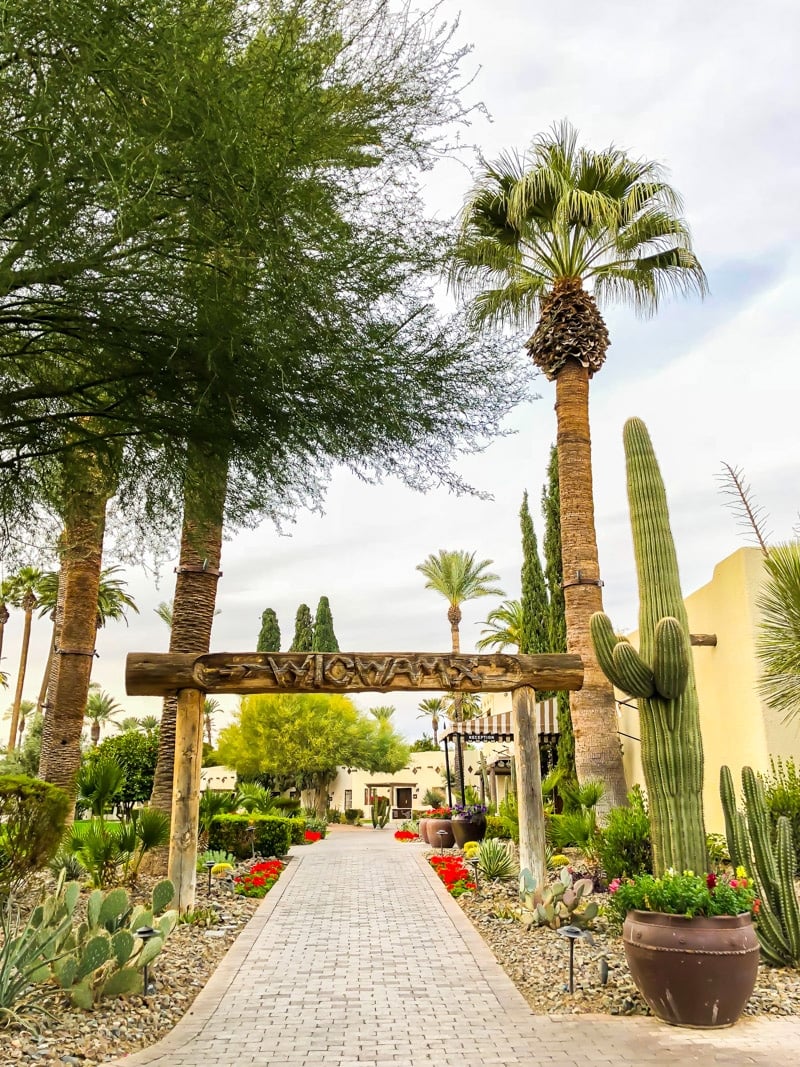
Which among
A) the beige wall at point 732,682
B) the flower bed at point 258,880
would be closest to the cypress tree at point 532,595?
the beige wall at point 732,682

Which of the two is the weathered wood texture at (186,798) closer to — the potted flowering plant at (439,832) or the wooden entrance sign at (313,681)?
the wooden entrance sign at (313,681)

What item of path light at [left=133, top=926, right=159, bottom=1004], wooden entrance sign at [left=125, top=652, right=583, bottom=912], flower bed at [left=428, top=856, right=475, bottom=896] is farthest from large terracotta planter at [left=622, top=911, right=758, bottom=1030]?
flower bed at [left=428, top=856, right=475, bottom=896]

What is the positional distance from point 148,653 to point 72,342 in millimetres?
5090

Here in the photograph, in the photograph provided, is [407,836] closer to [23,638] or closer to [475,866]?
[475,866]

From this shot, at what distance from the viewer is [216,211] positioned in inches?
202

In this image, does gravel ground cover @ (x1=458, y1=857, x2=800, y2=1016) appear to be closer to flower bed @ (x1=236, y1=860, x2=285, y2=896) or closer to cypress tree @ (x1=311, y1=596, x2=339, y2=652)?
flower bed @ (x1=236, y1=860, x2=285, y2=896)

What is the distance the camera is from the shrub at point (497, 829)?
18.9 meters

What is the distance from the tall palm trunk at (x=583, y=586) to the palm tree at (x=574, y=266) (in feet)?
0.07

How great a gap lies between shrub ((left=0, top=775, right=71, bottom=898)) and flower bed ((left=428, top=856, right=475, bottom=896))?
19.5 feet

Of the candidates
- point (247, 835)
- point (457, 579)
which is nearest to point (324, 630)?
point (457, 579)

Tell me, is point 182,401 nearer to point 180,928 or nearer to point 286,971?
point 286,971

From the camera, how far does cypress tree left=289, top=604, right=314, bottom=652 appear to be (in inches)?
1955

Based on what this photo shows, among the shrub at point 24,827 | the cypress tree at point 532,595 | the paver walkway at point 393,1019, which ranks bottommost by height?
the paver walkway at point 393,1019

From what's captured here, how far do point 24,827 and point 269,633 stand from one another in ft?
137
